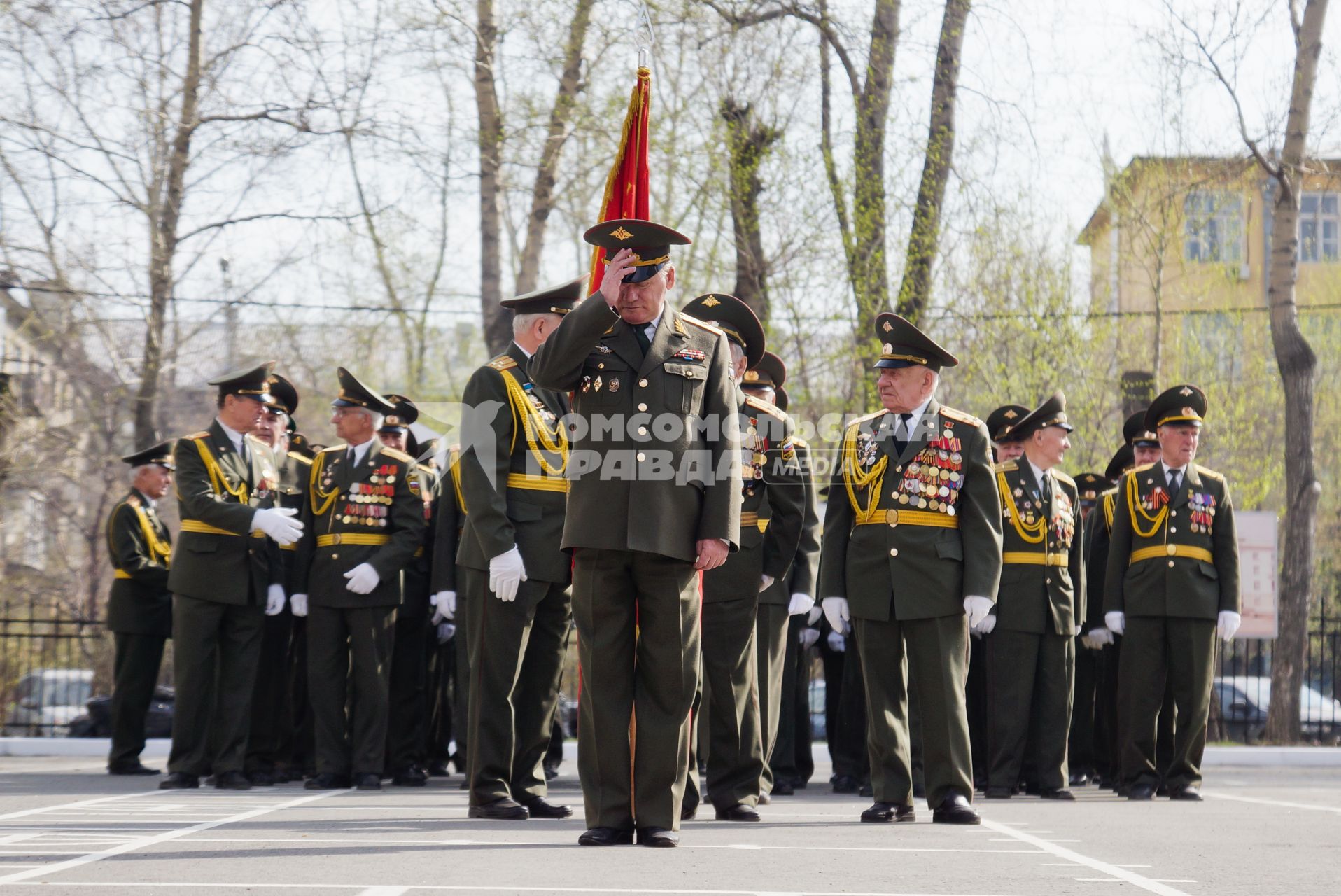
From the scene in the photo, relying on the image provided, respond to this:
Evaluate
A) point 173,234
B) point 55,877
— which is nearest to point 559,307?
point 55,877

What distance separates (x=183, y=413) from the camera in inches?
965

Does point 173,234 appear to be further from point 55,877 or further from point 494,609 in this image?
point 55,877

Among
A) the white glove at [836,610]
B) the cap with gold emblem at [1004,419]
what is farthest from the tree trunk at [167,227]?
the white glove at [836,610]

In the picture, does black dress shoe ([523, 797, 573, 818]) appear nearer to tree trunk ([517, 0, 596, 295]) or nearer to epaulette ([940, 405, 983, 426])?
epaulette ([940, 405, 983, 426])

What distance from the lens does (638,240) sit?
5062 mm

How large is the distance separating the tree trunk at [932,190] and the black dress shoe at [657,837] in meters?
11.1

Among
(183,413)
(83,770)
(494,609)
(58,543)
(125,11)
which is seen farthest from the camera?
(183,413)

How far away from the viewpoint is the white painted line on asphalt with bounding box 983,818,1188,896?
4242 millimetres

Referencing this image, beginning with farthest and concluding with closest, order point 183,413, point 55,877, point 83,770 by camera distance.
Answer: point 183,413 → point 83,770 → point 55,877

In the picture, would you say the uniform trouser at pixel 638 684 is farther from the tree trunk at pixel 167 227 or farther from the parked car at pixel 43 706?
the tree trunk at pixel 167 227

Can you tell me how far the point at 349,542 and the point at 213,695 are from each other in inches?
43.6

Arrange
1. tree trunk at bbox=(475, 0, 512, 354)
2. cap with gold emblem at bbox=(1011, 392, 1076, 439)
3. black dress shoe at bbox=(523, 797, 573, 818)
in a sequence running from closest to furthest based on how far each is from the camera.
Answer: black dress shoe at bbox=(523, 797, 573, 818) → cap with gold emblem at bbox=(1011, 392, 1076, 439) → tree trunk at bbox=(475, 0, 512, 354)

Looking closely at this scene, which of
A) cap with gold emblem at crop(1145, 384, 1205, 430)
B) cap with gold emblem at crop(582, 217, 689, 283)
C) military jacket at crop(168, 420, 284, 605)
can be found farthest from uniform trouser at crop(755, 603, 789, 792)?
military jacket at crop(168, 420, 284, 605)

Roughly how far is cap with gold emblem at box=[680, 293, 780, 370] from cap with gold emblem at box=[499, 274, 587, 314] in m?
0.59
